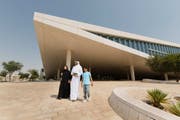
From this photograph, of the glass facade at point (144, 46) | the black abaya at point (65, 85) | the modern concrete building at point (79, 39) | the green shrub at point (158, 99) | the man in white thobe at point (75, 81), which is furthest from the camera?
the glass facade at point (144, 46)

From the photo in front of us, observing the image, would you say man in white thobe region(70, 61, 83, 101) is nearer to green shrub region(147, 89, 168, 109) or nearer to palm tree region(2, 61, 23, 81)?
green shrub region(147, 89, 168, 109)

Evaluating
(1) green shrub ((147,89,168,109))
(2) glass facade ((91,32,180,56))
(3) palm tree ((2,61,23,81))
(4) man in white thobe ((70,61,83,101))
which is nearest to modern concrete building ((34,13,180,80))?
(2) glass facade ((91,32,180,56))

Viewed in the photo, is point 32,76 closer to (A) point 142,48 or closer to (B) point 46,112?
(A) point 142,48

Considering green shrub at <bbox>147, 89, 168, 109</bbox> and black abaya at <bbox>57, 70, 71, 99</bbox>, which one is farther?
black abaya at <bbox>57, 70, 71, 99</bbox>

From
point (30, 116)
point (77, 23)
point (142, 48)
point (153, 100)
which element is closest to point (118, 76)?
point (142, 48)

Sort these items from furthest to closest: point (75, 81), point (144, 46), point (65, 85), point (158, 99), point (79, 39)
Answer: point (144, 46) → point (79, 39) → point (65, 85) → point (75, 81) → point (158, 99)

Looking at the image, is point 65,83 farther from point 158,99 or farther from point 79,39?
point 79,39

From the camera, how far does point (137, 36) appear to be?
25969 millimetres

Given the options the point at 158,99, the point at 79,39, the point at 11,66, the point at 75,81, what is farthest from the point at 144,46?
the point at 11,66

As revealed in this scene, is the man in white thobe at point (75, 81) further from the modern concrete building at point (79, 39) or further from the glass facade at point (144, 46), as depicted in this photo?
the glass facade at point (144, 46)

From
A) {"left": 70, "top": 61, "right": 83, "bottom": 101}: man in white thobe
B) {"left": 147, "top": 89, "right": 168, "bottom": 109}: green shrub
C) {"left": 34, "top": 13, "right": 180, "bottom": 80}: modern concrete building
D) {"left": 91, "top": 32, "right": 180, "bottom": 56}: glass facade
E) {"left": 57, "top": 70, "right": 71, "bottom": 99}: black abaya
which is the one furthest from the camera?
{"left": 91, "top": 32, "right": 180, "bottom": 56}: glass facade

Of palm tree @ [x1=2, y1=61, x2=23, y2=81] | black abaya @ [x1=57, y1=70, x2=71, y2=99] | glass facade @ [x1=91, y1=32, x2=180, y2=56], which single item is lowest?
black abaya @ [x1=57, y1=70, x2=71, y2=99]

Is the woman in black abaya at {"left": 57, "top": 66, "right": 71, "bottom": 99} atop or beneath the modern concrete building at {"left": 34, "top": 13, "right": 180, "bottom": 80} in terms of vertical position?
beneath

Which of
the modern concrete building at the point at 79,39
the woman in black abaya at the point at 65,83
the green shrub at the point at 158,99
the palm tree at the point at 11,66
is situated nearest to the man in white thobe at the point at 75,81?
the woman in black abaya at the point at 65,83
